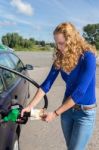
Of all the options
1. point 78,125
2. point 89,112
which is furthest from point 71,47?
point 78,125

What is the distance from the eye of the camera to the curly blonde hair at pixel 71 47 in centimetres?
363

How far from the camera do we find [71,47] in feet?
12.0

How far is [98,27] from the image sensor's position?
102375 mm

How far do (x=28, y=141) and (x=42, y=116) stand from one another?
3173 millimetres

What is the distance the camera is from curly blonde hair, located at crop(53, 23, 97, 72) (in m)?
3.63

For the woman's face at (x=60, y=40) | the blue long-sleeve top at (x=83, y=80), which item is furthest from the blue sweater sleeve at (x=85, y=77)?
the woman's face at (x=60, y=40)

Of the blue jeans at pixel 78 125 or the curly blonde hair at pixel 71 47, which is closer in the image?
the curly blonde hair at pixel 71 47

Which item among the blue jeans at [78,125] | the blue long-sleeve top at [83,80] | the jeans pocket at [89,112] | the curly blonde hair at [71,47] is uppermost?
the curly blonde hair at [71,47]

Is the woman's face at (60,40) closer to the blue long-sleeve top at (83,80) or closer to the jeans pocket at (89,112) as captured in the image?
the blue long-sleeve top at (83,80)

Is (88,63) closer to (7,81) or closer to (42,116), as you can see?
(42,116)

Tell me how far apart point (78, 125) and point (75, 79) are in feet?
1.48

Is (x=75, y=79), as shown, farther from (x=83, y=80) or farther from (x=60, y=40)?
(x=60, y=40)

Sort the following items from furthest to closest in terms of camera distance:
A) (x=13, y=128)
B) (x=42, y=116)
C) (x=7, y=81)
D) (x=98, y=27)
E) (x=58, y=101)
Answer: (x=98, y=27), (x=58, y=101), (x=7, y=81), (x=13, y=128), (x=42, y=116)

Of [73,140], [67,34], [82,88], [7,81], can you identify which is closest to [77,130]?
[73,140]
